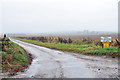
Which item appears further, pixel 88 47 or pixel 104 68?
pixel 88 47

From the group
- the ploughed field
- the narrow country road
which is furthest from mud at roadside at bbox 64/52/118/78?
the ploughed field

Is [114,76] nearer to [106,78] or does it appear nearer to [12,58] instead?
[106,78]

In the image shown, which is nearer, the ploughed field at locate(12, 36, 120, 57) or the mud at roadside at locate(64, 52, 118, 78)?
the mud at roadside at locate(64, 52, 118, 78)

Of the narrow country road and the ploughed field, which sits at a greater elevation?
the ploughed field

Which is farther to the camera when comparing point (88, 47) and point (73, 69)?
point (88, 47)

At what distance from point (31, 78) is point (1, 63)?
3382 millimetres

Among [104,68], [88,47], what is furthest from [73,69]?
[88,47]

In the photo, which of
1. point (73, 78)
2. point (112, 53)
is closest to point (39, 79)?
point (73, 78)

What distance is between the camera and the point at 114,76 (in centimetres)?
732

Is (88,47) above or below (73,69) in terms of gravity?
above

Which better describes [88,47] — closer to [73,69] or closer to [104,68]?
[104,68]

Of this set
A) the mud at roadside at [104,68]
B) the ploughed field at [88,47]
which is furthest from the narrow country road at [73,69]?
the ploughed field at [88,47]

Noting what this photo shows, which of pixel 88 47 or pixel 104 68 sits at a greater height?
pixel 88 47

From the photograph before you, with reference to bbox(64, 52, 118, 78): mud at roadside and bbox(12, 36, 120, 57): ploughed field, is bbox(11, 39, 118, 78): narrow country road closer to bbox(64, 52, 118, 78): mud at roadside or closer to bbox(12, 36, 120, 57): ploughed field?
bbox(64, 52, 118, 78): mud at roadside
